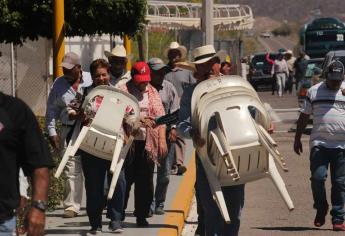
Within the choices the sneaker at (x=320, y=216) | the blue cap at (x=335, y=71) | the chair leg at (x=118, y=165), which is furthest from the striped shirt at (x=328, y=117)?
the chair leg at (x=118, y=165)

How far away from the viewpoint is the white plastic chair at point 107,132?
10984mm

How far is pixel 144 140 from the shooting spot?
11.9 m

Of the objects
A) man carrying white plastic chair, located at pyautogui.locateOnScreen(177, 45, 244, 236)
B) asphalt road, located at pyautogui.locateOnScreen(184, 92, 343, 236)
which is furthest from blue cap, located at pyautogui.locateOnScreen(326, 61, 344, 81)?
man carrying white plastic chair, located at pyautogui.locateOnScreen(177, 45, 244, 236)

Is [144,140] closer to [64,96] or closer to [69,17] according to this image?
[64,96]

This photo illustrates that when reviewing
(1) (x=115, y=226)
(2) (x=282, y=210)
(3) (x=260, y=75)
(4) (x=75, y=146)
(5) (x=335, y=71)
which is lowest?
(3) (x=260, y=75)

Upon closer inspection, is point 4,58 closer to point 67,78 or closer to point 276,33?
point 67,78

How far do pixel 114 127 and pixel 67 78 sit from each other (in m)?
1.46

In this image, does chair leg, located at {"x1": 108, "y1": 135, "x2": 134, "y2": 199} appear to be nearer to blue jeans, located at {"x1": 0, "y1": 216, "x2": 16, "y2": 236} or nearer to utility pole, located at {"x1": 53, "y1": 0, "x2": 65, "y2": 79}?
utility pole, located at {"x1": 53, "y1": 0, "x2": 65, "y2": 79}

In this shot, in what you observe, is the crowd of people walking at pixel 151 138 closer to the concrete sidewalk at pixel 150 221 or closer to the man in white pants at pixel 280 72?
the concrete sidewalk at pixel 150 221

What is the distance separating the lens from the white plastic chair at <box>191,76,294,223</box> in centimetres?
919

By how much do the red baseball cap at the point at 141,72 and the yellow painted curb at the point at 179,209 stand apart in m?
1.54

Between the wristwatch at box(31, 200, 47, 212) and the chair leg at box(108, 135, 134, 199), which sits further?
the chair leg at box(108, 135, 134, 199)

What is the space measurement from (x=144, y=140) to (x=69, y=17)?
5600 mm

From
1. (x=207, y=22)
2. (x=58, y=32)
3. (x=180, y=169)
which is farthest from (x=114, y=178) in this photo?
(x=207, y=22)
